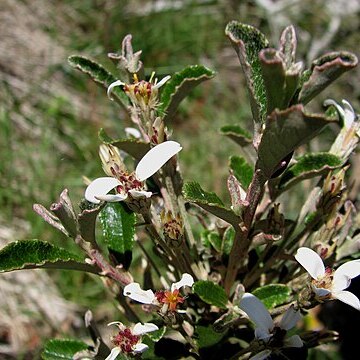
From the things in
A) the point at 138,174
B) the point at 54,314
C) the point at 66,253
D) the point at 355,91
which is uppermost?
the point at 138,174

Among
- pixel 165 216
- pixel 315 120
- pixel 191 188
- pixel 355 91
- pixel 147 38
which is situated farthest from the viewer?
pixel 147 38

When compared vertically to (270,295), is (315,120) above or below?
above

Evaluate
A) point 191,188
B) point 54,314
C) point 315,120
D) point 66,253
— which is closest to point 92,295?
A: point 54,314

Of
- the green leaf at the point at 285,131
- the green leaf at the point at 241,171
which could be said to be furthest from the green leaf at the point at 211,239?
the green leaf at the point at 285,131

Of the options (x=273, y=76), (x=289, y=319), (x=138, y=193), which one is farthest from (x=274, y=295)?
(x=273, y=76)

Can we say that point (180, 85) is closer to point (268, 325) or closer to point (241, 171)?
point (241, 171)

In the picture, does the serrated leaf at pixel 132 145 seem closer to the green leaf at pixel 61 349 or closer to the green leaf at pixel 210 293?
the green leaf at pixel 210 293

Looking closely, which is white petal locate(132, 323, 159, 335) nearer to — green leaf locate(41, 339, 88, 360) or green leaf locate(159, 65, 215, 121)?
green leaf locate(41, 339, 88, 360)

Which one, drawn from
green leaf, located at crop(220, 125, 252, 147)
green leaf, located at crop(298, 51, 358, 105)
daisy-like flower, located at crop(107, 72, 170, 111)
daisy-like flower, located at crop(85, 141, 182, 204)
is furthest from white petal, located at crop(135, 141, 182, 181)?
green leaf, located at crop(220, 125, 252, 147)

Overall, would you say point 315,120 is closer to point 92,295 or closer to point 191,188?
point 191,188
